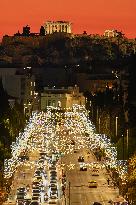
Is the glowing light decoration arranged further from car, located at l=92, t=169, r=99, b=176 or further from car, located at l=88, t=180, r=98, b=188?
car, located at l=88, t=180, r=98, b=188

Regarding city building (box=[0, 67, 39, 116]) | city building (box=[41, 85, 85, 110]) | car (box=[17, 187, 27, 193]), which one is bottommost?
car (box=[17, 187, 27, 193])

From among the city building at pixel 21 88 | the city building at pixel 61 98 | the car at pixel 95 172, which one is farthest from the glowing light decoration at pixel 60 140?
the city building at pixel 61 98

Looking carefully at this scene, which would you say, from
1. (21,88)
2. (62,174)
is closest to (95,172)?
(62,174)

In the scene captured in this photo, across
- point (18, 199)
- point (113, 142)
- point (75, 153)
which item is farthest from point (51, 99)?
point (18, 199)

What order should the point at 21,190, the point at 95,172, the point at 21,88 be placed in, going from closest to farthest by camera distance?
the point at 21,190 < the point at 95,172 < the point at 21,88

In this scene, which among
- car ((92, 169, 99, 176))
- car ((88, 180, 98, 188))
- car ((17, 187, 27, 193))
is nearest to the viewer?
car ((17, 187, 27, 193))

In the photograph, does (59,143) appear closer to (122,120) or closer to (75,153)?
(75,153)

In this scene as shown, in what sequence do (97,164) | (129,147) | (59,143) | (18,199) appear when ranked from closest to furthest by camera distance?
1. (18,199)
2. (129,147)
3. (97,164)
4. (59,143)

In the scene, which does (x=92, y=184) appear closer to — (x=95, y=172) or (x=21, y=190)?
(x=21, y=190)

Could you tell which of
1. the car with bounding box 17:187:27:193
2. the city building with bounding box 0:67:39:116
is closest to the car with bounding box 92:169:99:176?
the car with bounding box 17:187:27:193
